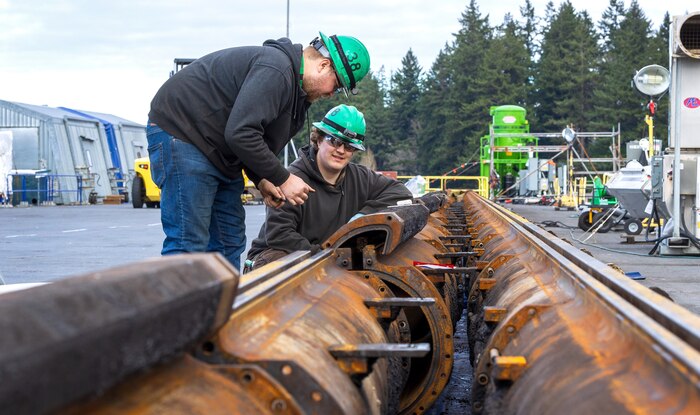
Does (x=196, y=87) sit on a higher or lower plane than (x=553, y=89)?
lower

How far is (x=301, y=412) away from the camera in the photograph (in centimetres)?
188

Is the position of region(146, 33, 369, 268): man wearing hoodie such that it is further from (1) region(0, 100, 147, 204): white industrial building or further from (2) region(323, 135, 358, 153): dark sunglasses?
(1) region(0, 100, 147, 204): white industrial building

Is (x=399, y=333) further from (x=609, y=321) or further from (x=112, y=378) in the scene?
(x=112, y=378)

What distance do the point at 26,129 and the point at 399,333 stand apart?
40.0 meters

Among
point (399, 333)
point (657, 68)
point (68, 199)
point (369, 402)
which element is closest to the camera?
point (369, 402)

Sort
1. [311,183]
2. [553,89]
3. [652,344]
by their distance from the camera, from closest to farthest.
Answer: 1. [652,344]
2. [311,183]
3. [553,89]

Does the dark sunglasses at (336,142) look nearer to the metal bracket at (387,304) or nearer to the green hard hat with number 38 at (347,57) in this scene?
the green hard hat with number 38 at (347,57)

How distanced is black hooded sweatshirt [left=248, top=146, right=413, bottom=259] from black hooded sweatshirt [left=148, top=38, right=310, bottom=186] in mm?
494

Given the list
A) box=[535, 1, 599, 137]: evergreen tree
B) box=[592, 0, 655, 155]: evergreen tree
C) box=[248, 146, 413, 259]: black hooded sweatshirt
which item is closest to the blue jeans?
box=[248, 146, 413, 259]: black hooded sweatshirt

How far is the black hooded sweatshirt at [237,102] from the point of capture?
406cm

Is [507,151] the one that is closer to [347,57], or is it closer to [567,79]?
[347,57]

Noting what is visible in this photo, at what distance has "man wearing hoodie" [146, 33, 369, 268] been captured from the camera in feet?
13.9

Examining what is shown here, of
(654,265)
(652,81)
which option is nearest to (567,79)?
(652,81)

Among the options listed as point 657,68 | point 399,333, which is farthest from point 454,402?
point 657,68
